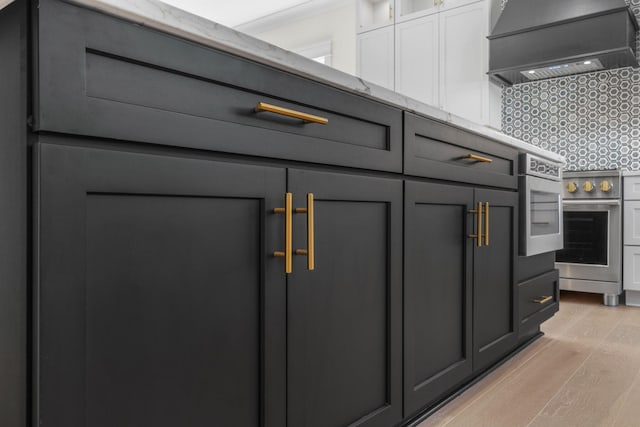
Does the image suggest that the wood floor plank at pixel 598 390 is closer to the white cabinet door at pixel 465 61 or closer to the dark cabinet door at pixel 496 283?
the dark cabinet door at pixel 496 283

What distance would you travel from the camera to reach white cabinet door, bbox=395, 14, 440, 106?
152 inches

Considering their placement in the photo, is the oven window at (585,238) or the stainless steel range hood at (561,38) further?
the oven window at (585,238)

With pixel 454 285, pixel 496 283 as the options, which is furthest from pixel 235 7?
pixel 454 285

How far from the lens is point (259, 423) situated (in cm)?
93

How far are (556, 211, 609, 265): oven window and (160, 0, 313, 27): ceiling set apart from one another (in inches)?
130

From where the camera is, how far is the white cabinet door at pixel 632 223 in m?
3.30

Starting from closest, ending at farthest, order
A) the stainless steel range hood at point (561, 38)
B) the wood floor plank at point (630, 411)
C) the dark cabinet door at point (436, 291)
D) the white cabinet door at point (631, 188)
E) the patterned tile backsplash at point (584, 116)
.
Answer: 1. the dark cabinet door at point (436, 291)
2. the wood floor plank at point (630, 411)
3. the stainless steel range hood at point (561, 38)
4. the white cabinet door at point (631, 188)
5. the patterned tile backsplash at point (584, 116)

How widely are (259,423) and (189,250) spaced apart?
0.37 meters

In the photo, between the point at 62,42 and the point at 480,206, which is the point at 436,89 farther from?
the point at 62,42

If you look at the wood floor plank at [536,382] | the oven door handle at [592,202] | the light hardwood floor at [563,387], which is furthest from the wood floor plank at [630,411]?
the oven door handle at [592,202]

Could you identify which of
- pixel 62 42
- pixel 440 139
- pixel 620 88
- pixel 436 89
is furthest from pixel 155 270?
pixel 620 88

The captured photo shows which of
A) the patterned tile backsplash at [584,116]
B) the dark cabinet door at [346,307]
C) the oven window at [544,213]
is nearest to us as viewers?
the dark cabinet door at [346,307]

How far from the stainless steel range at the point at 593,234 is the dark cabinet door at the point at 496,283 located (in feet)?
5.49

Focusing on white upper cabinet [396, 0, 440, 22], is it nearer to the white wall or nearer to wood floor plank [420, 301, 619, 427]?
the white wall
